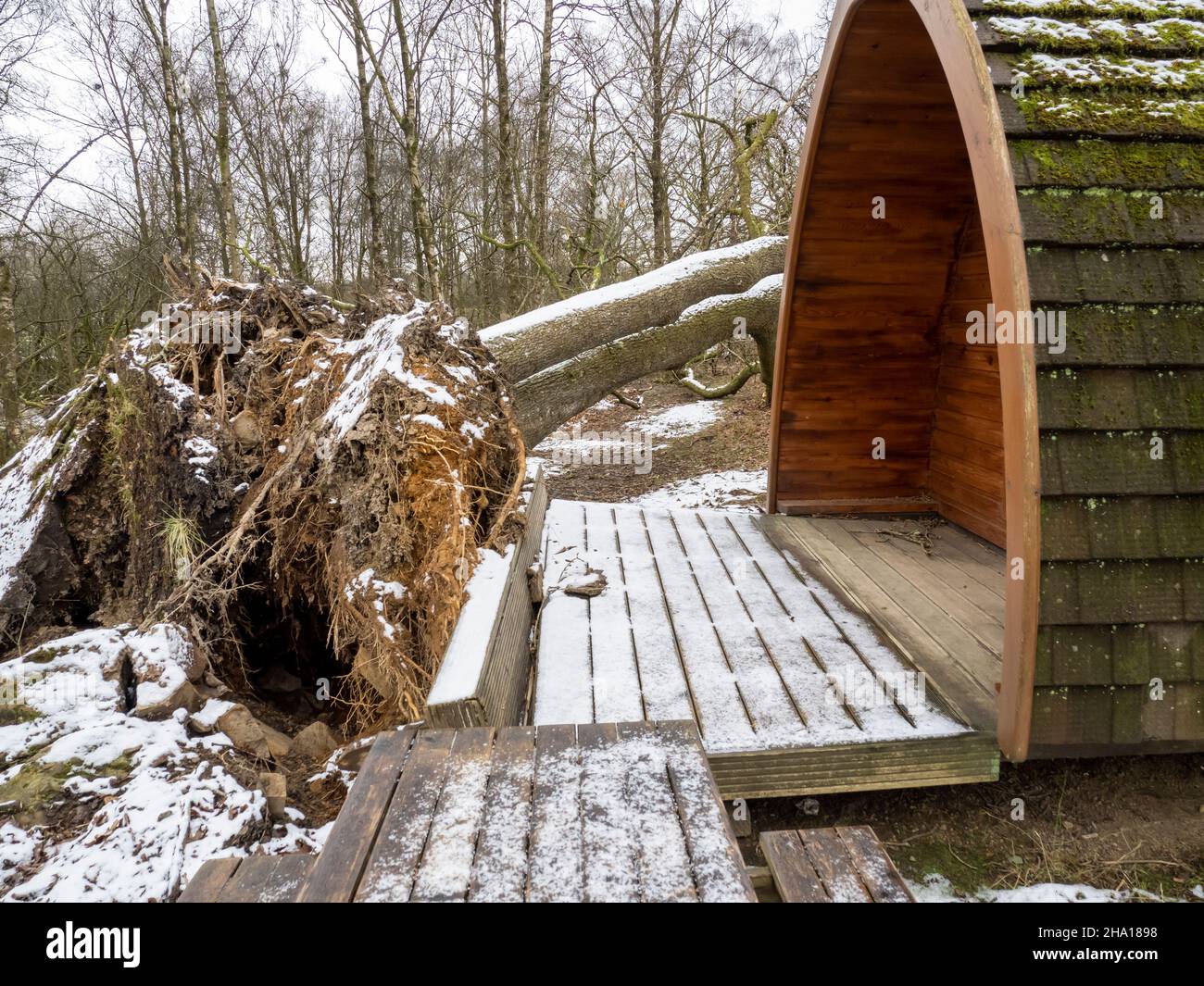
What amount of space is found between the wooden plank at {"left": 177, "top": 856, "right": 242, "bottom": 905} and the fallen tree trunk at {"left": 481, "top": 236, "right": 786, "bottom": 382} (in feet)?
15.0

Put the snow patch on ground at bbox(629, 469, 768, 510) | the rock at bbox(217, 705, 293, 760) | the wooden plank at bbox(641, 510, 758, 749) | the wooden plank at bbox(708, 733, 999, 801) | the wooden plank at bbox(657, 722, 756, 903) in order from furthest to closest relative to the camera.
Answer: the snow patch on ground at bbox(629, 469, 768, 510)
the rock at bbox(217, 705, 293, 760)
the wooden plank at bbox(641, 510, 758, 749)
the wooden plank at bbox(708, 733, 999, 801)
the wooden plank at bbox(657, 722, 756, 903)

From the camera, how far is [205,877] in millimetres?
1573

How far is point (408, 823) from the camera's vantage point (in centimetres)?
167

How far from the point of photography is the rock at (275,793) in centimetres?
291

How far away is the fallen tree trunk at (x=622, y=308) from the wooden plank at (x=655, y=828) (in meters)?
4.37

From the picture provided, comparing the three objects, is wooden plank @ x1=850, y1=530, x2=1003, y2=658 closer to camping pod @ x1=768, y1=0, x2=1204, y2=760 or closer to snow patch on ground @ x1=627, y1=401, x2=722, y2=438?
camping pod @ x1=768, y1=0, x2=1204, y2=760

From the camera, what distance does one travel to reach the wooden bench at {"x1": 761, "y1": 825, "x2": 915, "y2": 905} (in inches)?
58.7

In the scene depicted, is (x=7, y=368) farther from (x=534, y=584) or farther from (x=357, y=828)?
(x=357, y=828)

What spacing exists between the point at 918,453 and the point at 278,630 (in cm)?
443

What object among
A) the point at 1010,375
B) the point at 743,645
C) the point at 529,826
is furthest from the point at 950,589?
the point at 529,826

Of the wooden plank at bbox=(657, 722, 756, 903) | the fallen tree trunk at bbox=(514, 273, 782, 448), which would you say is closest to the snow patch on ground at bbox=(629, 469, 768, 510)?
the fallen tree trunk at bbox=(514, 273, 782, 448)

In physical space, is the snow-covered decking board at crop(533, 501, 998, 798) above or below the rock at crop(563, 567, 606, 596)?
below

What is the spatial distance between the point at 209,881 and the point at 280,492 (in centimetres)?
249

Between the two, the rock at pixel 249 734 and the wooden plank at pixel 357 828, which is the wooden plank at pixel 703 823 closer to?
the wooden plank at pixel 357 828
